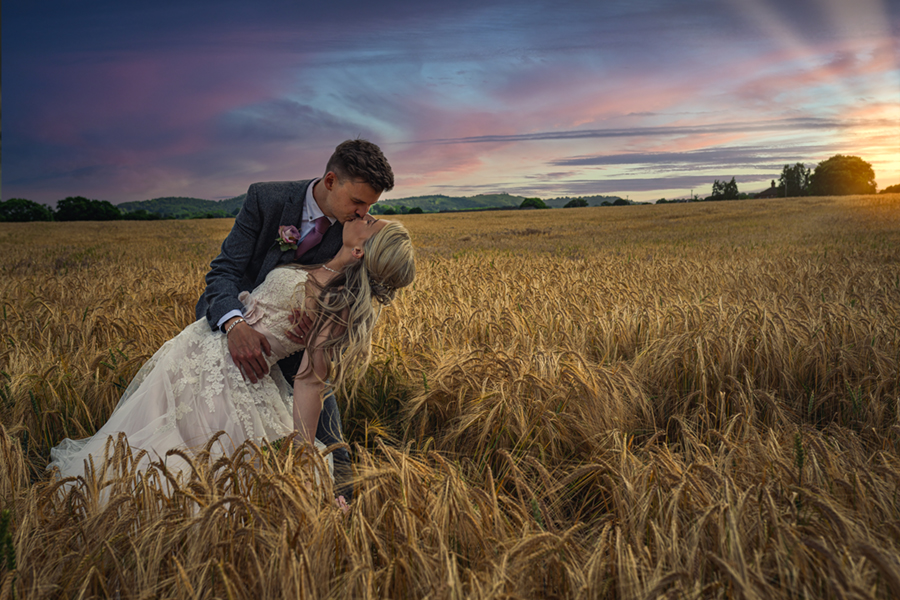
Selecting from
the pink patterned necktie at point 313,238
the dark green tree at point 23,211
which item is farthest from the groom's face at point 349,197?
the dark green tree at point 23,211

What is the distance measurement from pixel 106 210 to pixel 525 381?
8680 cm

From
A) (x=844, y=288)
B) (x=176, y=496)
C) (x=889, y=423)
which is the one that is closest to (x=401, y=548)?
(x=176, y=496)

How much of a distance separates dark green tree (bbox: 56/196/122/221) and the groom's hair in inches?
3135

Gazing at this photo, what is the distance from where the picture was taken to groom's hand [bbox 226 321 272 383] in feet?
7.64

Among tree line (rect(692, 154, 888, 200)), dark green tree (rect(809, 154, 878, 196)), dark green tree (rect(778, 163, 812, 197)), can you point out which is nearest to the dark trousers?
tree line (rect(692, 154, 888, 200))

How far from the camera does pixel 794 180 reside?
407ft

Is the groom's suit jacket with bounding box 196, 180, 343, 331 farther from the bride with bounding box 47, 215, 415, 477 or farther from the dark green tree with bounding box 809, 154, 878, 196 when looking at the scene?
the dark green tree with bounding box 809, 154, 878, 196

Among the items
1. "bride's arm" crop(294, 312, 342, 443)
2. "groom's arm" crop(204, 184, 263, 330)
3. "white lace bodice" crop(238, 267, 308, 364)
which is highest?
"groom's arm" crop(204, 184, 263, 330)

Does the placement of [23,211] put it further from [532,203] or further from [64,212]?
[532,203]

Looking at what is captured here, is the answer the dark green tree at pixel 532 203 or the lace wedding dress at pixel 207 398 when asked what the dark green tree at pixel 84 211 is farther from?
the lace wedding dress at pixel 207 398

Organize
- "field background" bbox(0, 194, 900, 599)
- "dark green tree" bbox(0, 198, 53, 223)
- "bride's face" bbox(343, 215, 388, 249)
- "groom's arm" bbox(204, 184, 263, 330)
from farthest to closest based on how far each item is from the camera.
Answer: "dark green tree" bbox(0, 198, 53, 223) < "groom's arm" bbox(204, 184, 263, 330) < "bride's face" bbox(343, 215, 388, 249) < "field background" bbox(0, 194, 900, 599)

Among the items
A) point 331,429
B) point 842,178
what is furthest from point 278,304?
point 842,178

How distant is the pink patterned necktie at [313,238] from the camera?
2633 millimetres

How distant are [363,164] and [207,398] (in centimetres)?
135
